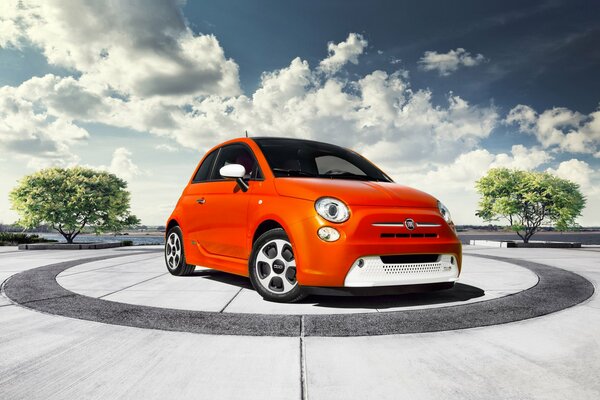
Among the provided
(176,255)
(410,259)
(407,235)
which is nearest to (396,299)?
(410,259)

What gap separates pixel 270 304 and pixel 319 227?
3.54 feet

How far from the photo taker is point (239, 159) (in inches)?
227

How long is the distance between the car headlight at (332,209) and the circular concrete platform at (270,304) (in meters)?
0.87

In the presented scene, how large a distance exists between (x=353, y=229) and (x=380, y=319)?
2.66 feet

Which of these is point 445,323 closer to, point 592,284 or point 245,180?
point 245,180

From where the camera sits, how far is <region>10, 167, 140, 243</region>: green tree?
70.1ft

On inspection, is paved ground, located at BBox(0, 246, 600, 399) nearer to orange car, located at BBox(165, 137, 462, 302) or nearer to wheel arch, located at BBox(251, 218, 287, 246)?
orange car, located at BBox(165, 137, 462, 302)

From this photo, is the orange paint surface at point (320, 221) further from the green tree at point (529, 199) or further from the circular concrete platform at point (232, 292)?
the green tree at point (529, 199)

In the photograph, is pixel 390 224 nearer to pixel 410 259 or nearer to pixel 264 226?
pixel 410 259

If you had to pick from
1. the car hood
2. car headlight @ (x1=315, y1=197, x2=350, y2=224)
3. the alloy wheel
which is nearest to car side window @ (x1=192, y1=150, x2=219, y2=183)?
the car hood

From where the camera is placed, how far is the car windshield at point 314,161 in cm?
502

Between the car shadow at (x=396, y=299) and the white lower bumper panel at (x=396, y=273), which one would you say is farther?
the car shadow at (x=396, y=299)

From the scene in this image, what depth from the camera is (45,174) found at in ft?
71.5

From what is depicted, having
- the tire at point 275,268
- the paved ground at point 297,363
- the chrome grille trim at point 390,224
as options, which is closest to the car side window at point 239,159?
the tire at point 275,268
